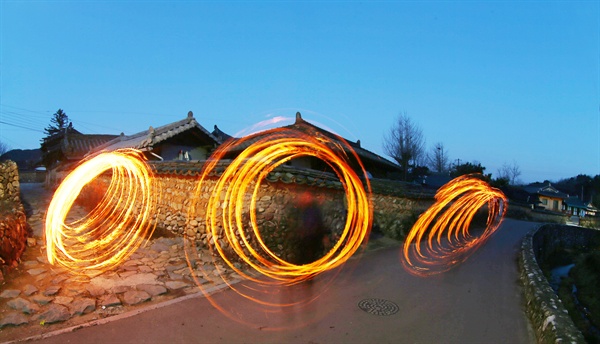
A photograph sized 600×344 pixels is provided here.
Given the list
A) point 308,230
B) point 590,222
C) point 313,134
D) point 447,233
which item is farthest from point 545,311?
point 590,222

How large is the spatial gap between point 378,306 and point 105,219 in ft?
38.2

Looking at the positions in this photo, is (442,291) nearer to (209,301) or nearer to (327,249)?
(327,249)

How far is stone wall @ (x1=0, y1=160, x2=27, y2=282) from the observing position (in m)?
6.78

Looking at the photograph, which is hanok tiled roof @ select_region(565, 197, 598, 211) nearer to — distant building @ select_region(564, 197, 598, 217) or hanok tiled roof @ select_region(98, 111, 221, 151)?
distant building @ select_region(564, 197, 598, 217)

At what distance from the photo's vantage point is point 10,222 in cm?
725

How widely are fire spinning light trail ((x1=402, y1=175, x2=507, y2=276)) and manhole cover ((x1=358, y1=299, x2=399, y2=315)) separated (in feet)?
9.46

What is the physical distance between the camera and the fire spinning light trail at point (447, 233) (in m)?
11.3

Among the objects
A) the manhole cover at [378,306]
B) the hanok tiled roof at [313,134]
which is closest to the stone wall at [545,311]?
the manhole cover at [378,306]

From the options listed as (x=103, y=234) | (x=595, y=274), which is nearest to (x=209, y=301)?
(x=103, y=234)

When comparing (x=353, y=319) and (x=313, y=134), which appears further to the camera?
(x=313, y=134)

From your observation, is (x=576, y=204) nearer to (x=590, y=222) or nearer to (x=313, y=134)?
(x=590, y=222)

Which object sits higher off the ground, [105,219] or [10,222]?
[10,222]

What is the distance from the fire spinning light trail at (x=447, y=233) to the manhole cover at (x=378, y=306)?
2.88 metres

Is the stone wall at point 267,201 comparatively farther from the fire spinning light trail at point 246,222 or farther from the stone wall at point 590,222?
the stone wall at point 590,222
